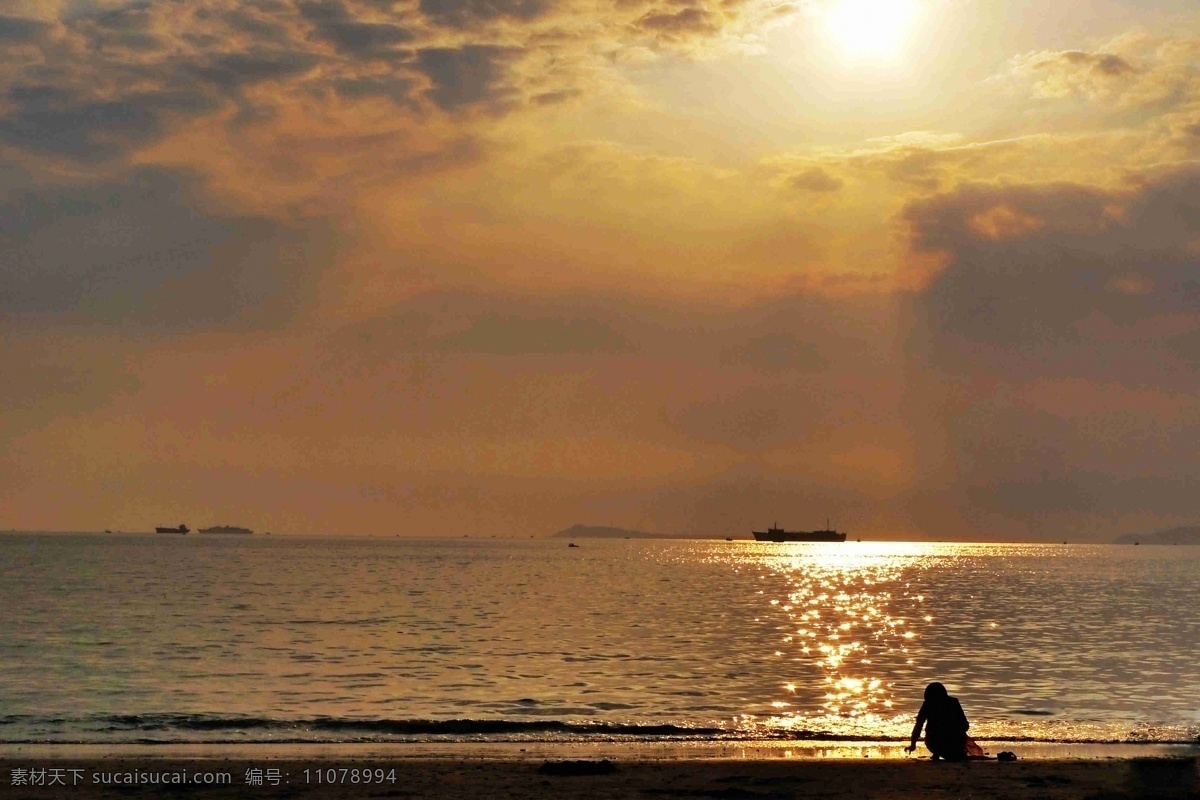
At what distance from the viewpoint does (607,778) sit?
24.2 meters

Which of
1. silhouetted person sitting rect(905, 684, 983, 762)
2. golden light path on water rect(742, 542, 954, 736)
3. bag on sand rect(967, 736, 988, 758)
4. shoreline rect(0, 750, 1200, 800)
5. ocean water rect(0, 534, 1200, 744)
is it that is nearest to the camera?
shoreline rect(0, 750, 1200, 800)

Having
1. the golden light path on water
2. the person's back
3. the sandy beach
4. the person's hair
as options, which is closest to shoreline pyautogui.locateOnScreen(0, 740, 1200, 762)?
the person's back

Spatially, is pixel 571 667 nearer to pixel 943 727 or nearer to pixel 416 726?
pixel 416 726

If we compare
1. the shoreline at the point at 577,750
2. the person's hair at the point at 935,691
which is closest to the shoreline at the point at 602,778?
the shoreline at the point at 577,750

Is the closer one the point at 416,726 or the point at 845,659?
the point at 416,726

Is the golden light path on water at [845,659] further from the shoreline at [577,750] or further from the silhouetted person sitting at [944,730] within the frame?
the silhouetted person sitting at [944,730]

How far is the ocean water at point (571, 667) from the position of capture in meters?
36.1

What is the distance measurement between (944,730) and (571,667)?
87.7ft

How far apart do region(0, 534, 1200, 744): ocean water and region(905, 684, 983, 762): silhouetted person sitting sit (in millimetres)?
5745

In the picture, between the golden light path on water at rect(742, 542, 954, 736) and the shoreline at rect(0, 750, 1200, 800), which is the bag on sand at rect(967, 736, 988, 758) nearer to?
the shoreline at rect(0, 750, 1200, 800)

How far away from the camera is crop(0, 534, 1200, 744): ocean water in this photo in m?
36.1

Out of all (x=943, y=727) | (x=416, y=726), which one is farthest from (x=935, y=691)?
(x=416, y=726)

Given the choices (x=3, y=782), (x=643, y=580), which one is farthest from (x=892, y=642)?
(x=643, y=580)

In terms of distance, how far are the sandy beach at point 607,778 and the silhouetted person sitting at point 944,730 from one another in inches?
31.6
